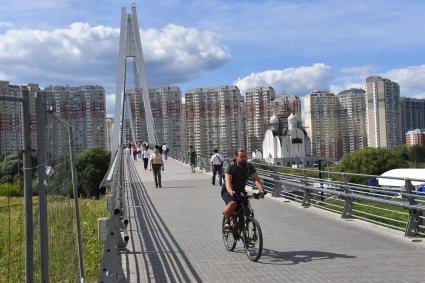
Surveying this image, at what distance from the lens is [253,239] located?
8.52 meters

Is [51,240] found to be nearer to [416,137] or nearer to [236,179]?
[236,179]

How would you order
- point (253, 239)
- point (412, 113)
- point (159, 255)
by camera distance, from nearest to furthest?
point (253, 239) → point (159, 255) → point (412, 113)

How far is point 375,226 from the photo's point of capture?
37.7 feet

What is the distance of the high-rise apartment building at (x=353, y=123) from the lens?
129500mm

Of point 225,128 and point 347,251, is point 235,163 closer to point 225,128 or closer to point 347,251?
point 347,251

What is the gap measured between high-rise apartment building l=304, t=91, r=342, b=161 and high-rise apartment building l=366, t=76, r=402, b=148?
7.63 metres

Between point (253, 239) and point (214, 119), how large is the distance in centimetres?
8600

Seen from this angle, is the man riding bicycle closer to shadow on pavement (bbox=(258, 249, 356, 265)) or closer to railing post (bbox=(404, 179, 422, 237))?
shadow on pavement (bbox=(258, 249, 356, 265))

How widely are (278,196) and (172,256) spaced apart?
10246 millimetres

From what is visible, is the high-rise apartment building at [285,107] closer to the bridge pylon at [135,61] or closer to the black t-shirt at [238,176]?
the bridge pylon at [135,61]

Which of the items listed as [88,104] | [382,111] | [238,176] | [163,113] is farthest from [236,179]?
[382,111]

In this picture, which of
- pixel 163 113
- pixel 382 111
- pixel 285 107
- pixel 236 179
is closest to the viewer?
pixel 236 179

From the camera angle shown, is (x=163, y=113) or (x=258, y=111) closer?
(x=163, y=113)

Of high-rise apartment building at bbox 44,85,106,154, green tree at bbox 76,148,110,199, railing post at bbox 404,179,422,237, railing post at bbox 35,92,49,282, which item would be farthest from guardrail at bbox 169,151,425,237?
high-rise apartment building at bbox 44,85,106,154
